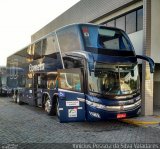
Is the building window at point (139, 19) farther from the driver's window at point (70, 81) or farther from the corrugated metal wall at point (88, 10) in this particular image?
the driver's window at point (70, 81)

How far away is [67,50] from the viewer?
12555mm

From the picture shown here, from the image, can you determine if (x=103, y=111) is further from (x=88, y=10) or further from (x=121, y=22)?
(x=88, y=10)

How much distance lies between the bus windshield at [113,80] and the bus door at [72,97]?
1.94 feet

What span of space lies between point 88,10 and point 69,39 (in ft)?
32.6

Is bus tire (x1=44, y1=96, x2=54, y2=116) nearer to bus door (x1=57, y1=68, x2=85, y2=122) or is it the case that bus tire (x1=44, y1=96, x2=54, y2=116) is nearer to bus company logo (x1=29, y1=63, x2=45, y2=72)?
bus company logo (x1=29, y1=63, x2=45, y2=72)

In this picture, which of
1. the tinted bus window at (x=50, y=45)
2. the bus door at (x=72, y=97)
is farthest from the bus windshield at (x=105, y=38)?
the tinted bus window at (x=50, y=45)

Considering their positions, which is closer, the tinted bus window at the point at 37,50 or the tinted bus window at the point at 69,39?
the tinted bus window at the point at 69,39

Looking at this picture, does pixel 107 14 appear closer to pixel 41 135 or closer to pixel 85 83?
pixel 85 83

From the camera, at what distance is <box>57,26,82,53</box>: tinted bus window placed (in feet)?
39.1

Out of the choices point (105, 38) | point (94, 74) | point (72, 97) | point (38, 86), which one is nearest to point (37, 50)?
point (38, 86)

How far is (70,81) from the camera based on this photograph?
1194 centimetres

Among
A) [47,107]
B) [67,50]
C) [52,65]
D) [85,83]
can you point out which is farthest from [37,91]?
[85,83]

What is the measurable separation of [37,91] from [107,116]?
6230 mm

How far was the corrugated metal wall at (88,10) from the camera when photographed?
709 inches
